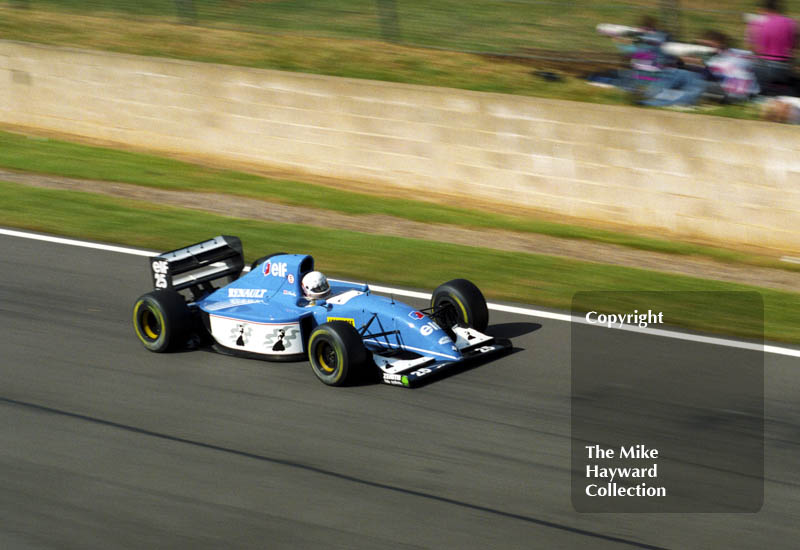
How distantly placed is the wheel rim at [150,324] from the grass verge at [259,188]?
5.24 m

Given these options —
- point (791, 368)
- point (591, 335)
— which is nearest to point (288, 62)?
point (591, 335)

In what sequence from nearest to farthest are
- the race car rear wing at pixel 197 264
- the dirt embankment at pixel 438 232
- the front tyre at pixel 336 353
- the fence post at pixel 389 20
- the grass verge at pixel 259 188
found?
the front tyre at pixel 336 353 < the race car rear wing at pixel 197 264 < the dirt embankment at pixel 438 232 < the grass verge at pixel 259 188 < the fence post at pixel 389 20

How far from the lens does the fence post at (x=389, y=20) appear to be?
18297 millimetres

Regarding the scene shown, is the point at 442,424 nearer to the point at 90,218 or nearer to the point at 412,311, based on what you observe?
the point at 412,311

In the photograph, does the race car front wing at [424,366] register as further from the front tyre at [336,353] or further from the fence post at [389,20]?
the fence post at [389,20]

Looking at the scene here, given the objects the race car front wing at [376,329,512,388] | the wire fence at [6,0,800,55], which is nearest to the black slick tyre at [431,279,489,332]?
the race car front wing at [376,329,512,388]

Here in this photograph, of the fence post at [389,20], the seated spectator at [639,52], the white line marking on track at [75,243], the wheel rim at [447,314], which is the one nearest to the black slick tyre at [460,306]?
the wheel rim at [447,314]

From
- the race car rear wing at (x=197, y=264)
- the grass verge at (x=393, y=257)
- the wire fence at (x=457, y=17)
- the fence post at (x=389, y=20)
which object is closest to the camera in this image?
the race car rear wing at (x=197, y=264)

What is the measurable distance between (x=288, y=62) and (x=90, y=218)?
6.19 metres

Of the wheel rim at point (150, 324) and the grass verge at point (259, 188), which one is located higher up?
the grass verge at point (259, 188)

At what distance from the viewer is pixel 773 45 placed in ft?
48.7

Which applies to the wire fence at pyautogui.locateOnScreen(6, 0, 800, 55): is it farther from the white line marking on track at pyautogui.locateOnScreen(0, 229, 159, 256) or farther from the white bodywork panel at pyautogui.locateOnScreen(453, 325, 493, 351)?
the white bodywork panel at pyautogui.locateOnScreen(453, 325, 493, 351)

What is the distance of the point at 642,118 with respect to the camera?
14258 millimetres

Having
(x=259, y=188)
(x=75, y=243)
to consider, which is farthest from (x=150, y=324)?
(x=259, y=188)
